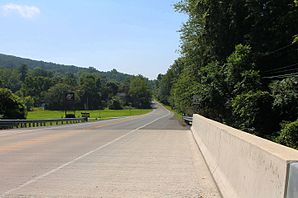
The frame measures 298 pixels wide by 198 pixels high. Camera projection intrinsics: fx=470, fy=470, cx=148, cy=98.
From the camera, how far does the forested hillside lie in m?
31.8

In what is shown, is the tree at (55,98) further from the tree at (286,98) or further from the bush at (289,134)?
the bush at (289,134)

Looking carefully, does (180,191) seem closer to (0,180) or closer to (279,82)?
(0,180)

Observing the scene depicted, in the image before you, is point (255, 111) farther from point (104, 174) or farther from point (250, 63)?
point (104, 174)

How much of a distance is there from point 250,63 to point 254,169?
2917 cm

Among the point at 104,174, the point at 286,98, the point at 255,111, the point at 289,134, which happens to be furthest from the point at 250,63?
the point at 104,174

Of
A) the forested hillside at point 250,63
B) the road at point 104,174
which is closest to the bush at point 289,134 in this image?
the forested hillside at point 250,63

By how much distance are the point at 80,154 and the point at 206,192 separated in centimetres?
778

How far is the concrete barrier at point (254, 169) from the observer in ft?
15.8

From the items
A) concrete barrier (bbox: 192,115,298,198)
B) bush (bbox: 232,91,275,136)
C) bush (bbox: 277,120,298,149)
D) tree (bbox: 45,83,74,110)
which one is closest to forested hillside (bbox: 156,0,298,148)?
bush (bbox: 232,91,275,136)

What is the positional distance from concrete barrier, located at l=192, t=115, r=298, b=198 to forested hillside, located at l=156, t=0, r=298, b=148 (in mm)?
21951

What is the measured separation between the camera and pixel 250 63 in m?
34.6

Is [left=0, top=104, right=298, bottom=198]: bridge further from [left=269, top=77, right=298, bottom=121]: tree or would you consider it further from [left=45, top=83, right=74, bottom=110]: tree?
[left=45, top=83, right=74, bottom=110]: tree

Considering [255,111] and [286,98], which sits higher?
[286,98]

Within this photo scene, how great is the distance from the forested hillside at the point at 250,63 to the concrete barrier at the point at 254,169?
864 inches
